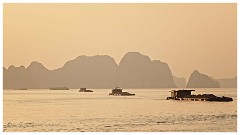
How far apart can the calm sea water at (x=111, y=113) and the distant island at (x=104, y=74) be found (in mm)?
94

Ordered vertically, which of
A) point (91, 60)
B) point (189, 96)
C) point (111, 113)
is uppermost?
point (91, 60)

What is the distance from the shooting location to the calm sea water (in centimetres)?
605

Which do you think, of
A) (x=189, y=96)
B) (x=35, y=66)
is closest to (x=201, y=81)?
(x=189, y=96)

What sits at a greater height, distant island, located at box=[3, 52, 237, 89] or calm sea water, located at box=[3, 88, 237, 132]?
distant island, located at box=[3, 52, 237, 89]

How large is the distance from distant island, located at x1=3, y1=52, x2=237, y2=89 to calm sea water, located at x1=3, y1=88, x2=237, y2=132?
0.09 m

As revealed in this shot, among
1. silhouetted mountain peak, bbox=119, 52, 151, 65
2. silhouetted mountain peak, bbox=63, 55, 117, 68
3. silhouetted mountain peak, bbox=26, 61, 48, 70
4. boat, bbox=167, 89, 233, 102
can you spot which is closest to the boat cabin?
boat, bbox=167, 89, 233, 102

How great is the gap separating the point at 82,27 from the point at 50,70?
0.52 meters

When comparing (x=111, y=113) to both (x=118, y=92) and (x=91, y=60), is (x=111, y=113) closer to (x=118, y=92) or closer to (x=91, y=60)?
(x=118, y=92)

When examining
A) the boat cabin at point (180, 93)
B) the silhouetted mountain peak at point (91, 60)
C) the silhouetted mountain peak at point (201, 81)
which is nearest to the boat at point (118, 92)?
the silhouetted mountain peak at point (91, 60)

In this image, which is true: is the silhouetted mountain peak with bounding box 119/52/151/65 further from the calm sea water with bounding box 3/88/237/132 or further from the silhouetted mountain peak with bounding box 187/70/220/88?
the silhouetted mountain peak with bounding box 187/70/220/88

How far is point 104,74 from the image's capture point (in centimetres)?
635

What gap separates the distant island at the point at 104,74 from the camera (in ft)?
20.4

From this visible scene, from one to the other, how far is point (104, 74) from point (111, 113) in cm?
44

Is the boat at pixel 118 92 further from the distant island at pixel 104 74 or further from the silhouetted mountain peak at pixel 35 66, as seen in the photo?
the silhouetted mountain peak at pixel 35 66
